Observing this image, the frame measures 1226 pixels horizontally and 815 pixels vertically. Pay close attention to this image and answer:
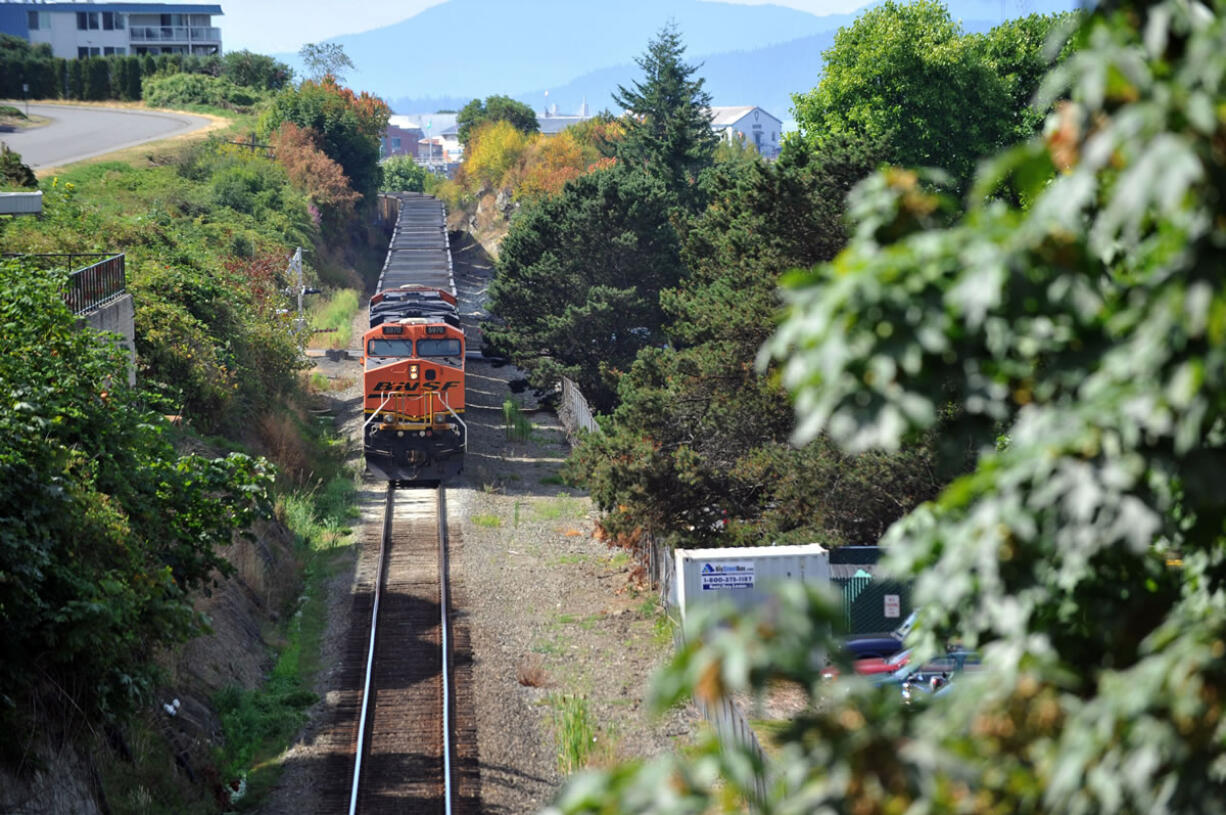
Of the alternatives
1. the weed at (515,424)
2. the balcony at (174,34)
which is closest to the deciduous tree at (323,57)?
the balcony at (174,34)

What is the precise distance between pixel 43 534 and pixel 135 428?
3.20 metres

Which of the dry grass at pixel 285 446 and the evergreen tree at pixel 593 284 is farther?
the evergreen tree at pixel 593 284

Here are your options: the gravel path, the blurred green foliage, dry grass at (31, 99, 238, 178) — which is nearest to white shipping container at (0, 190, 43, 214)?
the gravel path

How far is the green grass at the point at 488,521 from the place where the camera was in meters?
27.5

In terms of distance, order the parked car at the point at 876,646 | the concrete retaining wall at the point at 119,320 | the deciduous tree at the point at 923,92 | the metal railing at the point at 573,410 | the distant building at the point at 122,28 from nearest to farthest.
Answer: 1. the parked car at the point at 876,646
2. the concrete retaining wall at the point at 119,320
3. the metal railing at the point at 573,410
4. the deciduous tree at the point at 923,92
5. the distant building at the point at 122,28

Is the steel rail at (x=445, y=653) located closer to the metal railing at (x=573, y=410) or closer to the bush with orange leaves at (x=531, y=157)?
the metal railing at (x=573, y=410)

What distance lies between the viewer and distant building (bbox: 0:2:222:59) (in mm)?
121000

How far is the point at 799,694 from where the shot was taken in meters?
18.5

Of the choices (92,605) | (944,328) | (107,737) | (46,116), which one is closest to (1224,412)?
(944,328)

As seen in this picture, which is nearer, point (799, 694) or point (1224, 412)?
point (1224, 412)

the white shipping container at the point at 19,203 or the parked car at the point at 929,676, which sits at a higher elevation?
the white shipping container at the point at 19,203

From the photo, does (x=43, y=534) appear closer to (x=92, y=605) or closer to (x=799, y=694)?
(x=92, y=605)

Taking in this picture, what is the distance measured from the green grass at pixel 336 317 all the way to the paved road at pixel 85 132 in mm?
14089

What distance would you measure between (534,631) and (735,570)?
3761 millimetres
